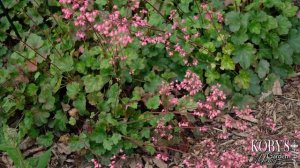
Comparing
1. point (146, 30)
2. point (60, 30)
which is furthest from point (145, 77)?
point (60, 30)

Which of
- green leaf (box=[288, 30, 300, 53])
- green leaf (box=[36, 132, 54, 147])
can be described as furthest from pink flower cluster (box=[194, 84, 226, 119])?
green leaf (box=[36, 132, 54, 147])

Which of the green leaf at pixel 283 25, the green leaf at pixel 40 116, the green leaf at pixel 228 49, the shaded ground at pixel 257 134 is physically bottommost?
the shaded ground at pixel 257 134

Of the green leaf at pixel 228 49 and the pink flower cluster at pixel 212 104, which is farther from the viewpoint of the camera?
the green leaf at pixel 228 49

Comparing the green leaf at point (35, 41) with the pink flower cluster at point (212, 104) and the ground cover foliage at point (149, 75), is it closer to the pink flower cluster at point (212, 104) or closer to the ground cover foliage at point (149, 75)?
the ground cover foliage at point (149, 75)

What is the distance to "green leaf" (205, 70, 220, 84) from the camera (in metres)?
4.11

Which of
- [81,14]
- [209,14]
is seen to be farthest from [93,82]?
[209,14]

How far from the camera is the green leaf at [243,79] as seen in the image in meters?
4.13

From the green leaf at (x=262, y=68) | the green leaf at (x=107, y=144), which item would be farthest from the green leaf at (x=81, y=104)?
the green leaf at (x=262, y=68)

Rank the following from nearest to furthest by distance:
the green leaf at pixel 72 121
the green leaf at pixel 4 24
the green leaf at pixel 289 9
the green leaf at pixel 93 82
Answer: the green leaf at pixel 72 121, the green leaf at pixel 93 82, the green leaf at pixel 289 9, the green leaf at pixel 4 24

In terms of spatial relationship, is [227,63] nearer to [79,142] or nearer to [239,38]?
[239,38]

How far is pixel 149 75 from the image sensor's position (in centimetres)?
409

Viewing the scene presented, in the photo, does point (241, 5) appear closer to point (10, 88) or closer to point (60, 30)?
point (60, 30)

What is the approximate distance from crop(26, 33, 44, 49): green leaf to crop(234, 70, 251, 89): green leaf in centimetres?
175

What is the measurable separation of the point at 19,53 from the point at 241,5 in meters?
2.01
